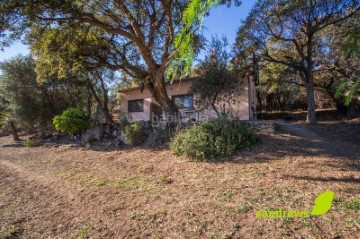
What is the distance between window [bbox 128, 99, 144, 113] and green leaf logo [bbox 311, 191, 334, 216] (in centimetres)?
1405

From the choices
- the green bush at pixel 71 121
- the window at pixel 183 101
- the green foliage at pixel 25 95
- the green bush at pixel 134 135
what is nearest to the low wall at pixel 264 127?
the green bush at pixel 134 135

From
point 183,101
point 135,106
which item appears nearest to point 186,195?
point 183,101

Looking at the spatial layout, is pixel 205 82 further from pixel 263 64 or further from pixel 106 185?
pixel 263 64

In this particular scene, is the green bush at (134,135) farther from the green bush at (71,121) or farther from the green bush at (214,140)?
the green bush at (71,121)

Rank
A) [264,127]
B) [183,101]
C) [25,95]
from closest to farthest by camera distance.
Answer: [264,127], [25,95], [183,101]

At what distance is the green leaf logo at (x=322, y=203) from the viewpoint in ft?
9.44

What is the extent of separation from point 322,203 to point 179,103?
11.5 m

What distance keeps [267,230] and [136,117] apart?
14.7 metres

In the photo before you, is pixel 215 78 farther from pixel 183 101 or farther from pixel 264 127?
pixel 183 101

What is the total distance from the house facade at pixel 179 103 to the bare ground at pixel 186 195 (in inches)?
228

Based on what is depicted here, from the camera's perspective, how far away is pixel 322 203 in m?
3.17

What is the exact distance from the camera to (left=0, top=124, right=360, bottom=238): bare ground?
272cm

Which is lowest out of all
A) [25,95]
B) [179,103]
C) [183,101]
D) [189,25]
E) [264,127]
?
[264,127]

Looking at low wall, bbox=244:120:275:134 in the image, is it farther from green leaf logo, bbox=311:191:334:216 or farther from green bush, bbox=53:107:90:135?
green bush, bbox=53:107:90:135
